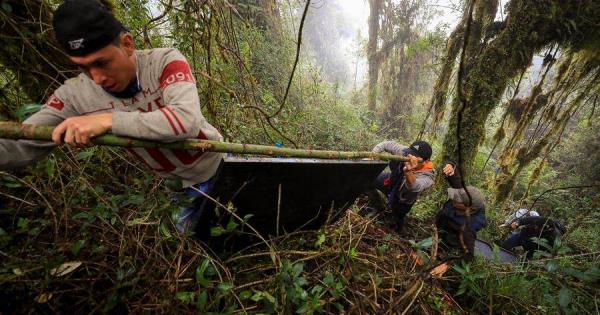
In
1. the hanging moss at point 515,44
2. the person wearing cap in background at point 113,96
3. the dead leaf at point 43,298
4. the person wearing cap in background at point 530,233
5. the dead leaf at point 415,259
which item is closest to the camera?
the person wearing cap in background at point 113,96

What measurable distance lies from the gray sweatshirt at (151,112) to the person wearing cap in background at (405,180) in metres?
3.07

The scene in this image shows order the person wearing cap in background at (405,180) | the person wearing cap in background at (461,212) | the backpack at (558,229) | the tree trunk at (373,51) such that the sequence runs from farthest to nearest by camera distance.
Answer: the tree trunk at (373,51) → the backpack at (558,229) → the person wearing cap in background at (405,180) → the person wearing cap in background at (461,212)

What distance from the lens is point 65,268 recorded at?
139cm

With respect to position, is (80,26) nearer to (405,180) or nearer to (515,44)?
(405,180)

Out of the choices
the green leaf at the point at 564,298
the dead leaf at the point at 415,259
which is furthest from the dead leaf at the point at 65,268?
the green leaf at the point at 564,298

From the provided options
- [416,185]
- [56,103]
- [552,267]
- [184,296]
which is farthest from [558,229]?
[56,103]

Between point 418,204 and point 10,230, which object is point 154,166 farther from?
point 418,204

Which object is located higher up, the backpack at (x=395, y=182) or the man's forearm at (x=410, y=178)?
the man's forearm at (x=410, y=178)

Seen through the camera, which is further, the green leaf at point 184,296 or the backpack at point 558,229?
the backpack at point 558,229

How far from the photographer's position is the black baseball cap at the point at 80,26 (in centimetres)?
109

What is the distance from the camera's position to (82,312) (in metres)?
1.36

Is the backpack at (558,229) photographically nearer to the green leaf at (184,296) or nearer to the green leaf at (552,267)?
the green leaf at (552,267)

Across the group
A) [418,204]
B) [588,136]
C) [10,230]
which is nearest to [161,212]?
[10,230]

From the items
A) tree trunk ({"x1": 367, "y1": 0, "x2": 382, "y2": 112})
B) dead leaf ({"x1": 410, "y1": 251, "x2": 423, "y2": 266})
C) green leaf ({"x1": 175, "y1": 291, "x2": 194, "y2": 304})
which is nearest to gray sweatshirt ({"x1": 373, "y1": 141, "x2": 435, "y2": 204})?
dead leaf ({"x1": 410, "y1": 251, "x2": 423, "y2": 266})
